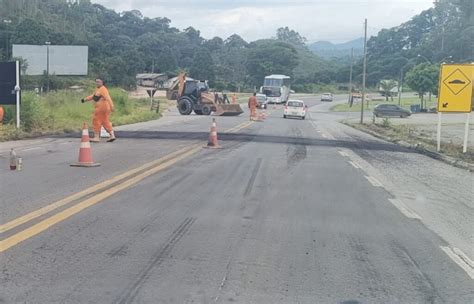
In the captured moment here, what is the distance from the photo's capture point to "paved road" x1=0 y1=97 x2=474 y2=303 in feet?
17.1

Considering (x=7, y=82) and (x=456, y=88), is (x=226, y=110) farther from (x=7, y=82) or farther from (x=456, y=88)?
(x=456, y=88)

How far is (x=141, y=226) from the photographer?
7328 millimetres

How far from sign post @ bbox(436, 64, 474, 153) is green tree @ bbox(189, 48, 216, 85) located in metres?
82.2

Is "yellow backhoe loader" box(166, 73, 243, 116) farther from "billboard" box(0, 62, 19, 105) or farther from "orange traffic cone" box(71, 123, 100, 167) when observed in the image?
"orange traffic cone" box(71, 123, 100, 167)

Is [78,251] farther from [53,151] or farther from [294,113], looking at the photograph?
[294,113]

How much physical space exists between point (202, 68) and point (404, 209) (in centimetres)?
10094

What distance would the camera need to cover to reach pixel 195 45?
13138 centimetres

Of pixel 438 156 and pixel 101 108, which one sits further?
pixel 438 156

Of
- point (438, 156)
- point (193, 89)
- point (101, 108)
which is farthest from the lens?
point (193, 89)

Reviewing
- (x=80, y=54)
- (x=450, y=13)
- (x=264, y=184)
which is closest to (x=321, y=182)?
(x=264, y=184)

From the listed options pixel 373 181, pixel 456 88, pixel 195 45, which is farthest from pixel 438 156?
pixel 195 45

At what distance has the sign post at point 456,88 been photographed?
20297 mm

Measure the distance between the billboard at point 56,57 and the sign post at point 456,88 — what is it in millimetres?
48513

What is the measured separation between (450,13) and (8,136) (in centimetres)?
7884
